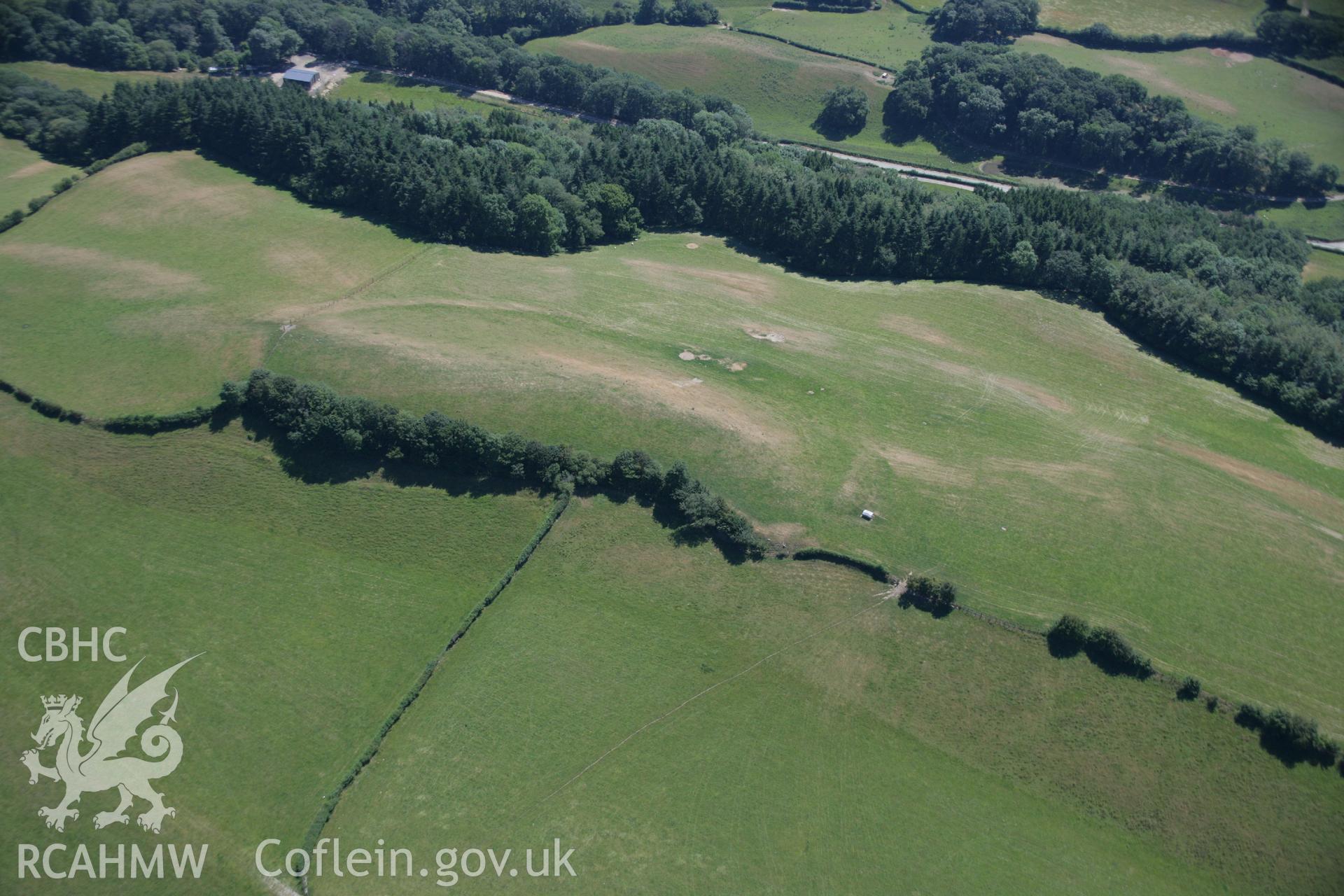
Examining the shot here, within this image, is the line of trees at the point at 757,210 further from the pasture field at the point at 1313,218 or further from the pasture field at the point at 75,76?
the pasture field at the point at 75,76

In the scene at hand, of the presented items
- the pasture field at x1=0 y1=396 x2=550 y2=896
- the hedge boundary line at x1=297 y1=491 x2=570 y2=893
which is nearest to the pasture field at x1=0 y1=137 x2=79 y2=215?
the pasture field at x1=0 y1=396 x2=550 y2=896

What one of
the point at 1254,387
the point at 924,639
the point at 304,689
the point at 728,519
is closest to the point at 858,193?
the point at 1254,387

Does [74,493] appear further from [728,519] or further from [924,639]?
[924,639]

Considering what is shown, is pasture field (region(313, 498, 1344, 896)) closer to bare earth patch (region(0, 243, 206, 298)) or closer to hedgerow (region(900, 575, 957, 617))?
hedgerow (region(900, 575, 957, 617))

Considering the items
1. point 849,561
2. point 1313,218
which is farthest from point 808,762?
point 1313,218

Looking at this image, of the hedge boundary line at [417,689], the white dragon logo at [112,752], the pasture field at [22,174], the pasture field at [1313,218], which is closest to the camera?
the hedge boundary line at [417,689]

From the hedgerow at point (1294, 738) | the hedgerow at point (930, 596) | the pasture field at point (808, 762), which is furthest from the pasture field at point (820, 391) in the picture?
the pasture field at point (808, 762)
